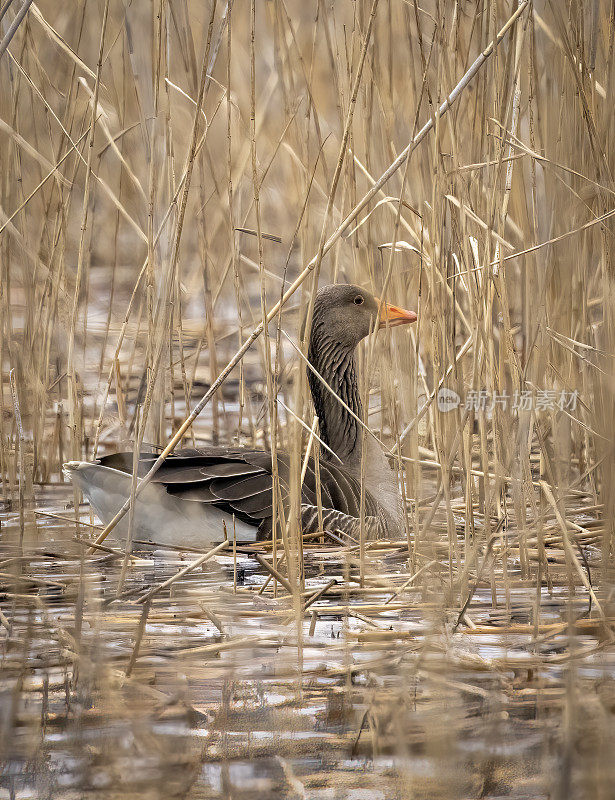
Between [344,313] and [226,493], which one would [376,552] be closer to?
[226,493]

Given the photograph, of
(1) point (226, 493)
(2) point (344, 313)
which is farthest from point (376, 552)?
(2) point (344, 313)

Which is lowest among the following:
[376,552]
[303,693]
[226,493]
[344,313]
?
[303,693]

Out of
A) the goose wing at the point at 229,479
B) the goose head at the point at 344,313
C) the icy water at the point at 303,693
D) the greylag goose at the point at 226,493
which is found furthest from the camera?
the goose head at the point at 344,313

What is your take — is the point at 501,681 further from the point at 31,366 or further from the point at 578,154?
the point at 31,366

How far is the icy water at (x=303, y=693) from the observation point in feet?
5.64

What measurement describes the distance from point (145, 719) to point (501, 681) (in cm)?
75

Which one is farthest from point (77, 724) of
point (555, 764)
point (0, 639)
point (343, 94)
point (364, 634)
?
point (343, 94)

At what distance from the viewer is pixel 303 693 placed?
82.4 inches

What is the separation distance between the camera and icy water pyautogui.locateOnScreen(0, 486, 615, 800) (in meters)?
1.72

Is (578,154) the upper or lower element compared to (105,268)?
lower

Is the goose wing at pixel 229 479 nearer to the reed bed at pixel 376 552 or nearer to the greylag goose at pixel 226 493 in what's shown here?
the greylag goose at pixel 226 493

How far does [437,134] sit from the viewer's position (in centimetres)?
242

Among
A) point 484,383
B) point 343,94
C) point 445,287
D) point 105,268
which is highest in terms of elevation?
point 105,268

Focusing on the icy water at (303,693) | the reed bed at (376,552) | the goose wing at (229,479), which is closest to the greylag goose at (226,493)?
the goose wing at (229,479)
